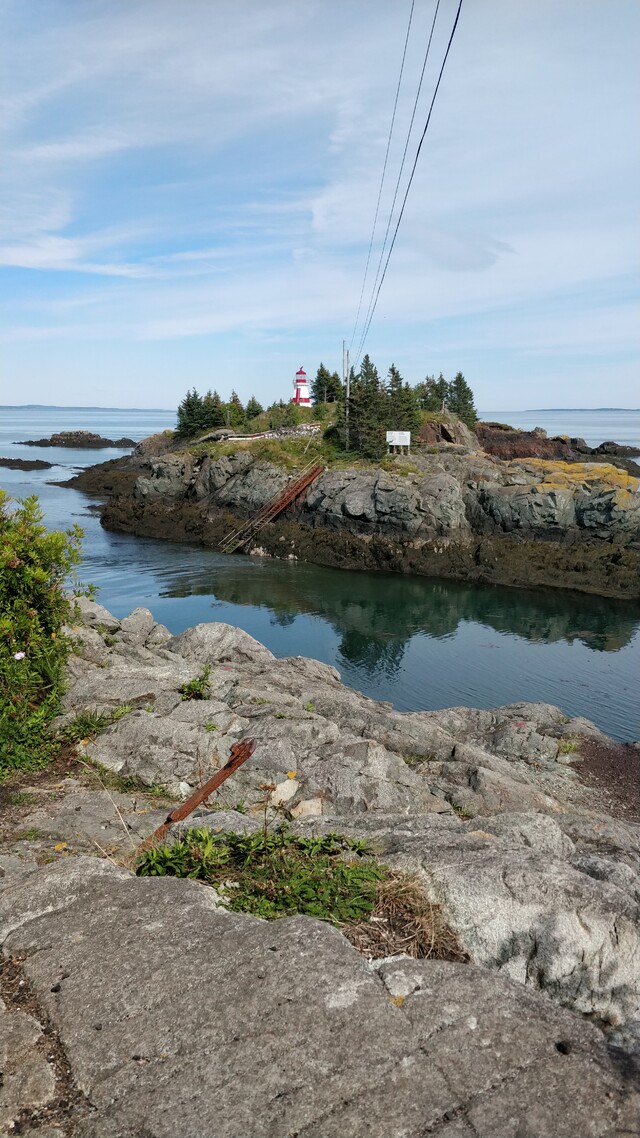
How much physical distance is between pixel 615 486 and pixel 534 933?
44710 millimetres

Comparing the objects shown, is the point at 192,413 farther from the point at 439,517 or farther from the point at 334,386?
the point at 439,517

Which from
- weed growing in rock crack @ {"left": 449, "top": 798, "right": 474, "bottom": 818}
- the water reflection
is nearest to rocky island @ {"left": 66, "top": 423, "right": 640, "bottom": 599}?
the water reflection

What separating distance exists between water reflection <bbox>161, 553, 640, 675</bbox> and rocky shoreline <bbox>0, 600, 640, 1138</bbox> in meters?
19.9

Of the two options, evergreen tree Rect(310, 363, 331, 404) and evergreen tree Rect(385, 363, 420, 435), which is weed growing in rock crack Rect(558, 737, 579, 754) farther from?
evergreen tree Rect(310, 363, 331, 404)

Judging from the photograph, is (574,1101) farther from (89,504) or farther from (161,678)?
(89,504)

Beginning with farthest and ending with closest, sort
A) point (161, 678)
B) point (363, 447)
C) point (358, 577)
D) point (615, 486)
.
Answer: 1. point (363, 447)
2. point (615, 486)
3. point (358, 577)
4. point (161, 678)

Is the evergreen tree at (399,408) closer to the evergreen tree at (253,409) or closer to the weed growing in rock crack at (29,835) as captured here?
the evergreen tree at (253,409)

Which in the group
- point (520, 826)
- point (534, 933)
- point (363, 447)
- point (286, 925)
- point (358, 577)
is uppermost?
point (363, 447)

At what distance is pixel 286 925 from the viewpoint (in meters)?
5.28

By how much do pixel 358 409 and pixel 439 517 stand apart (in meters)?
14.6

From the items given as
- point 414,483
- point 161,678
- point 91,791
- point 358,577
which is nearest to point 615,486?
point 414,483

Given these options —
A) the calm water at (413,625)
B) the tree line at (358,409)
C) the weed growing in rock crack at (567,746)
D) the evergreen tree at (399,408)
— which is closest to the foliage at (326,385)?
the tree line at (358,409)

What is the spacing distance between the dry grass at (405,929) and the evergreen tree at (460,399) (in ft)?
258

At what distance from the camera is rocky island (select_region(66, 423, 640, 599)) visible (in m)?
42.0
